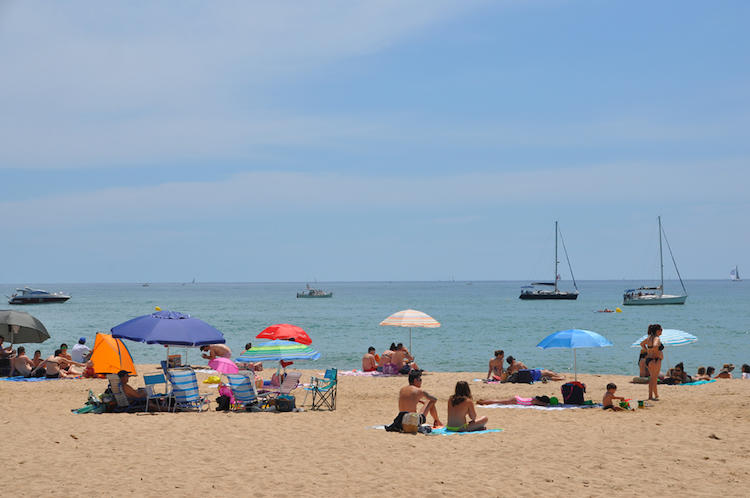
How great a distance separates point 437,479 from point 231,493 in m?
A: 2.20

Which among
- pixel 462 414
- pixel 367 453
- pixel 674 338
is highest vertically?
pixel 674 338

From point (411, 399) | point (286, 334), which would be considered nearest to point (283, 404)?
point (411, 399)

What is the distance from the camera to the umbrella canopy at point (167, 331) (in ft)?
42.1

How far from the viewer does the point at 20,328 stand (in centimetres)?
1973

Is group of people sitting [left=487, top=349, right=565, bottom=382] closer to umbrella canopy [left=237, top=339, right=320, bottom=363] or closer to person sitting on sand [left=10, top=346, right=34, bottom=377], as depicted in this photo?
umbrella canopy [left=237, top=339, right=320, bottom=363]

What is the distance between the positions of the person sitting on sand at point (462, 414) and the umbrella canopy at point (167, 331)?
15.8ft

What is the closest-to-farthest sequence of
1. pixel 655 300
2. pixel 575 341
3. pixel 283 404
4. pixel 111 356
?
pixel 283 404
pixel 575 341
pixel 111 356
pixel 655 300

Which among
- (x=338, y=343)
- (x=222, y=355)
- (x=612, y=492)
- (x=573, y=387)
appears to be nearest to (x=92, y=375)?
(x=222, y=355)

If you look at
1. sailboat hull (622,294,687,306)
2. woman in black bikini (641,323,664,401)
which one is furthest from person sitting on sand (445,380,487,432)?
sailboat hull (622,294,687,306)

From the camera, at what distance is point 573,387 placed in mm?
13828

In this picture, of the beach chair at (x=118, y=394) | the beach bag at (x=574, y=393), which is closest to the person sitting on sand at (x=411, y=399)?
the beach bag at (x=574, y=393)

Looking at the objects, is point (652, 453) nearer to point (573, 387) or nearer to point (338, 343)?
point (573, 387)

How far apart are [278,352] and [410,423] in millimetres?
3852

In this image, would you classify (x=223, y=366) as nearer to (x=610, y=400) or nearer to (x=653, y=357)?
(x=610, y=400)
